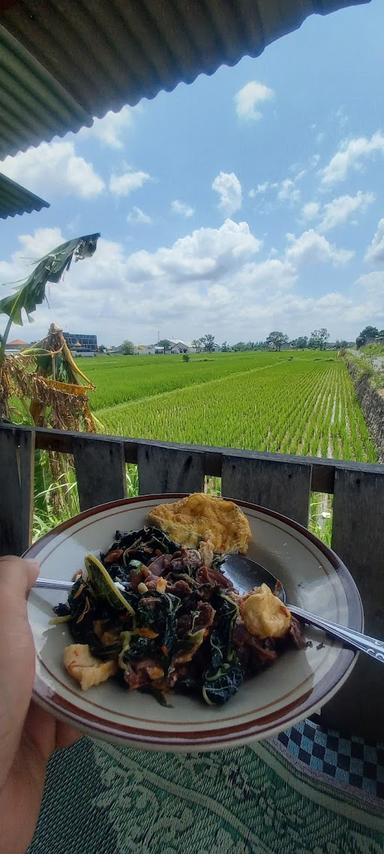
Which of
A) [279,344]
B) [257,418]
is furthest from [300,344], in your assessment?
[257,418]

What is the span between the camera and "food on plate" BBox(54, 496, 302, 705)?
0.62m

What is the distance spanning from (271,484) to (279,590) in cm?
58

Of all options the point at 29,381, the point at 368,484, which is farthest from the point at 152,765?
the point at 29,381

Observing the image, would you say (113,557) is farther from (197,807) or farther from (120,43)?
(120,43)

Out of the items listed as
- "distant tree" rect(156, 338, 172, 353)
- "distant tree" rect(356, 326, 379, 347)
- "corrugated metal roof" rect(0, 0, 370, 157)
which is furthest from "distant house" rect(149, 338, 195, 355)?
"corrugated metal roof" rect(0, 0, 370, 157)

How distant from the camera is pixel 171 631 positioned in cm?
66

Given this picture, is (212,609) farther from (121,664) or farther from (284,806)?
(284,806)

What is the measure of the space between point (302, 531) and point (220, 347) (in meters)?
41.4

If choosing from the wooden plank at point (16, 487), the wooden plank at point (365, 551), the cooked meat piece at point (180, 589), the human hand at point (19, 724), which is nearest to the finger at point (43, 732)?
the human hand at point (19, 724)

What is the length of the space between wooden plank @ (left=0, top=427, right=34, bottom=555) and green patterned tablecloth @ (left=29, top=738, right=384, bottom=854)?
1181 millimetres

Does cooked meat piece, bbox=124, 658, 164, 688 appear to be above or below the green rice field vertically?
above

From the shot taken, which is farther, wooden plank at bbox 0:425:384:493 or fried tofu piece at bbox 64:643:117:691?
wooden plank at bbox 0:425:384:493

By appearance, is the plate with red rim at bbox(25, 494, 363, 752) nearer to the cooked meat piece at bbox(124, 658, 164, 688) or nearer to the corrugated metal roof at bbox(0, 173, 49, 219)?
the cooked meat piece at bbox(124, 658, 164, 688)

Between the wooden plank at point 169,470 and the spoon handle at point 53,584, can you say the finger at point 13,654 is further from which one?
the wooden plank at point 169,470
